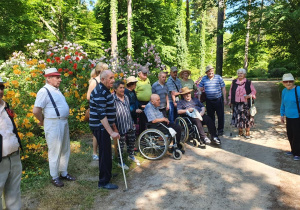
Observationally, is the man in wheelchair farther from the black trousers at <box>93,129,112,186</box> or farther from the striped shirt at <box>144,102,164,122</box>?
the black trousers at <box>93,129,112,186</box>

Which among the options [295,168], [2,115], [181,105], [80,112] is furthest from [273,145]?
[2,115]

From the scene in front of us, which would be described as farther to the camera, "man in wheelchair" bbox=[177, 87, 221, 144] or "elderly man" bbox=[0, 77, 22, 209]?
"man in wheelchair" bbox=[177, 87, 221, 144]

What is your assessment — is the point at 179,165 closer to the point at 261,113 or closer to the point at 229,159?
the point at 229,159

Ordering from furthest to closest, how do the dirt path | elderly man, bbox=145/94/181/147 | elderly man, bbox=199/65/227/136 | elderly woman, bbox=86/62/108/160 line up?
elderly man, bbox=199/65/227/136 < elderly man, bbox=145/94/181/147 < elderly woman, bbox=86/62/108/160 < the dirt path

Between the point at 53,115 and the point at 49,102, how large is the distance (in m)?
0.19

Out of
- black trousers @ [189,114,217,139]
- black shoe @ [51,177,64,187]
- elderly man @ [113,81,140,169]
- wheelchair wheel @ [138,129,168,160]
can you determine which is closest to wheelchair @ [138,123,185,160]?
wheelchair wheel @ [138,129,168,160]

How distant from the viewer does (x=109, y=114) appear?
3635mm

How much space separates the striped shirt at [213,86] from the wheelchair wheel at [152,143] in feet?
7.32

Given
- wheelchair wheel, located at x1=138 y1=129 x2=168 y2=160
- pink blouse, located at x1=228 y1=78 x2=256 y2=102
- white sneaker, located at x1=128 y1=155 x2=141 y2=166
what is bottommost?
white sneaker, located at x1=128 y1=155 x2=141 y2=166

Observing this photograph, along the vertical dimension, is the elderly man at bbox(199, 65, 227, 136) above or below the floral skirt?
above

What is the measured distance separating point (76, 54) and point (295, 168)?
5.99 m

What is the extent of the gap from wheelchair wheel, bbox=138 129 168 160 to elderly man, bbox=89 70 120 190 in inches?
50.2

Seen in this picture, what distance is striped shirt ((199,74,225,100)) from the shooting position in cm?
634

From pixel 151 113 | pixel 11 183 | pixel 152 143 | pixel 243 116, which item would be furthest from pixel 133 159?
pixel 243 116
